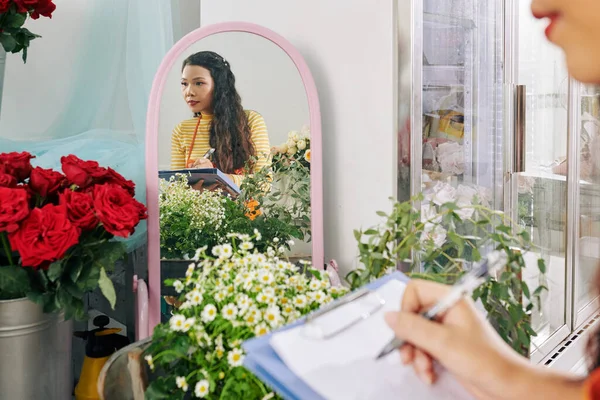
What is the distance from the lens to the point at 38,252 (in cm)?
107

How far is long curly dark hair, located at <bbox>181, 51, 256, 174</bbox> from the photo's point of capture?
1428mm

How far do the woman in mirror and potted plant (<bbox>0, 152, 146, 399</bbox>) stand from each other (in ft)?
0.69

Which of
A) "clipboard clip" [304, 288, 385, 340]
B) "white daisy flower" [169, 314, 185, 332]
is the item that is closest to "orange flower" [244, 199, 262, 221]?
"white daisy flower" [169, 314, 185, 332]

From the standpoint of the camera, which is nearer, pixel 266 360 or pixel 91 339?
pixel 266 360

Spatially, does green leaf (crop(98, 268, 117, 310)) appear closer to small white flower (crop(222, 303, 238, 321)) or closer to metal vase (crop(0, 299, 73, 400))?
metal vase (crop(0, 299, 73, 400))

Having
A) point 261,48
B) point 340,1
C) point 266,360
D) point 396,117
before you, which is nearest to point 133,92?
point 261,48

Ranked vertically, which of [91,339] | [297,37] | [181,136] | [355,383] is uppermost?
[297,37]

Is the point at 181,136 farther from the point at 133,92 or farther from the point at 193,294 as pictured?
the point at 193,294

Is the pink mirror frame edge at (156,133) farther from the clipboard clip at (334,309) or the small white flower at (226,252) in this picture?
the clipboard clip at (334,309)

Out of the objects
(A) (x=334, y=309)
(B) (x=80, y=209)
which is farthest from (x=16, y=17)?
(A) (x=334, y=309)

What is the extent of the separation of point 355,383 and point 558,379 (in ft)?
0.64

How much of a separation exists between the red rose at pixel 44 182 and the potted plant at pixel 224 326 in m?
0.44

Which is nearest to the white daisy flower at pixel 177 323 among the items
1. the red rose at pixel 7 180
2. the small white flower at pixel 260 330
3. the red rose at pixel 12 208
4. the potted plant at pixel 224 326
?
the potted plant at pixel 224 326

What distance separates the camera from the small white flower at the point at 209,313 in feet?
2.83
